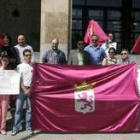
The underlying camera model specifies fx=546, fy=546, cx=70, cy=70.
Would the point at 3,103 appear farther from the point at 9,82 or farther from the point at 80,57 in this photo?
the point at 80,57

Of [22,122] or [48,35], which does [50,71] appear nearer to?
[22,122]

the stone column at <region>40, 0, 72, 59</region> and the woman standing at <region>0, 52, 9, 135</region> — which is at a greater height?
the stone column at <region>40, 0, 72, 59</region>

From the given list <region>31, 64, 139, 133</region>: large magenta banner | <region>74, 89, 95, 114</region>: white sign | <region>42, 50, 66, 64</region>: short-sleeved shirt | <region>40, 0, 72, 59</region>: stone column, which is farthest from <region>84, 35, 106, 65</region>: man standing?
<region>40, 0, 72, 59</region>: stone column

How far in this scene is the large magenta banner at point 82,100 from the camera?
10781mm

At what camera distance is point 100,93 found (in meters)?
10.9

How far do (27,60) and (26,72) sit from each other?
0.24m

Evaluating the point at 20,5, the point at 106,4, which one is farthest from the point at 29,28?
the point at 106,4

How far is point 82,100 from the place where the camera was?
10797 mm

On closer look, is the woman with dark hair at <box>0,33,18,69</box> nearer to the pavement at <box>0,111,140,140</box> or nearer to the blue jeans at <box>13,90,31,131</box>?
the blue jeans at <box>13,90,31,131</box>

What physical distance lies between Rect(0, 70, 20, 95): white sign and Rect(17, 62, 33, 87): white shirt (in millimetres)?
118

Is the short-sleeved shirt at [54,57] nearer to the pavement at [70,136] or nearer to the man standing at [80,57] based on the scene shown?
the man standing at [80,57]

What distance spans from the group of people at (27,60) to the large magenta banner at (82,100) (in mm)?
179

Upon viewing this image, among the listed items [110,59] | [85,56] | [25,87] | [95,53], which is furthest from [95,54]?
[25,87]

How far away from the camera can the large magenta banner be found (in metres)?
10.8
